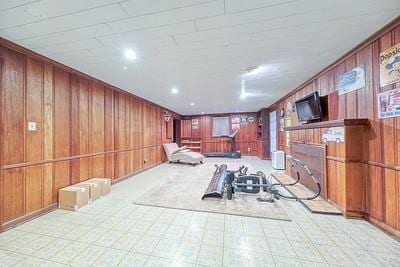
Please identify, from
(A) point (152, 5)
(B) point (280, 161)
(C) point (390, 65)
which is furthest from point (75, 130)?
(B) point (280, 161)

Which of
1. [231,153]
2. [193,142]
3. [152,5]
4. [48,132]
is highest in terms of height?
[152,5]

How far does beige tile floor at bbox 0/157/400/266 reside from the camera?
1.86 metres

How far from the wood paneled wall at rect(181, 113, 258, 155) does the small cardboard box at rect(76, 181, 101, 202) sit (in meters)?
8.24

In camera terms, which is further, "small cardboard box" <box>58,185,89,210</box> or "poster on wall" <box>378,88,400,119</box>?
"small cardboard box" <box>58,185,89,210</box>

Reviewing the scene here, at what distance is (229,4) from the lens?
180 centimetres

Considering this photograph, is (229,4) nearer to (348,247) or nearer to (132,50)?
(132,50)

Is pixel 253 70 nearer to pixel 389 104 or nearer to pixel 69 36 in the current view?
pixel 389 104

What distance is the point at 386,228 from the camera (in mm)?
2318

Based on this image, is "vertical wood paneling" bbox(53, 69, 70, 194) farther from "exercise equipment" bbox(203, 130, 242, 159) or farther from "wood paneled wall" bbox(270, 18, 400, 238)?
"exercise equipment" bbox(203, 130, 242, 159)

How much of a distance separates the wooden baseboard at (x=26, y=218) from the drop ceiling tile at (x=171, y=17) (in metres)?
3.14

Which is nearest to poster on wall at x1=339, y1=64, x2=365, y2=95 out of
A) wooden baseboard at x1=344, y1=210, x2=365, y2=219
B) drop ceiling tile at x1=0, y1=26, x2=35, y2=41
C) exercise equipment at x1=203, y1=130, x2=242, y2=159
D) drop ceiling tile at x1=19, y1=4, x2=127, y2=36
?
wooden baseboard at x1=344, y1=210, x2=365, y2=219

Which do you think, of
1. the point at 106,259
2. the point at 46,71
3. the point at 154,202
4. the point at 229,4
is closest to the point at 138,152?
the point at 154,202

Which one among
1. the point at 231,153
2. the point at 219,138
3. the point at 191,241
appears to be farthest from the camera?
the point at 219,138

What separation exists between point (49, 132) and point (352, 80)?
5373 millimetres
